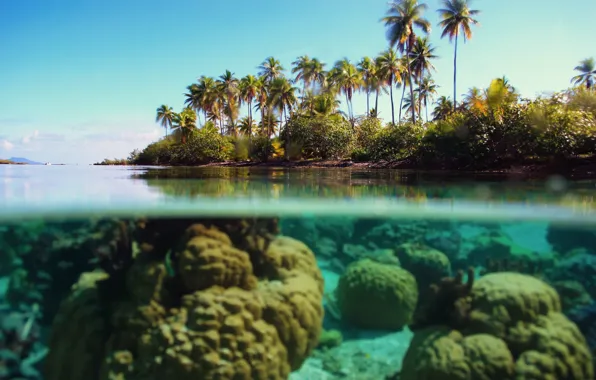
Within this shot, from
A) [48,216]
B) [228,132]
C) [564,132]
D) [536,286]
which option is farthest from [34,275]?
[228,132]

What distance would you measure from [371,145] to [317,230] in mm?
30870

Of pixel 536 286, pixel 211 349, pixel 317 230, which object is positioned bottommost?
pixel 211 349

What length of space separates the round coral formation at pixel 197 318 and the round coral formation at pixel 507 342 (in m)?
1.35

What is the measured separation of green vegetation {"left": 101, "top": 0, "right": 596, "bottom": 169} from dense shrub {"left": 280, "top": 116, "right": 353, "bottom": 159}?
104 mm

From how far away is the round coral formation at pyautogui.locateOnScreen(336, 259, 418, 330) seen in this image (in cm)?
573

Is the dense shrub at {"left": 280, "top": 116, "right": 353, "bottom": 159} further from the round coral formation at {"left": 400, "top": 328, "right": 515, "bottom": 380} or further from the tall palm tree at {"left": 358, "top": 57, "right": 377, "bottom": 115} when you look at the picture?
the round coral formation at {"left": 400, "top": 328, "right": 515, "bottom": 380}

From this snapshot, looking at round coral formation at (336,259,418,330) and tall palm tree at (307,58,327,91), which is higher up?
tall palm tree at (307,58,327,91)

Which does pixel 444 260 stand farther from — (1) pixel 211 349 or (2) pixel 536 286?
(1) pixel 211 349

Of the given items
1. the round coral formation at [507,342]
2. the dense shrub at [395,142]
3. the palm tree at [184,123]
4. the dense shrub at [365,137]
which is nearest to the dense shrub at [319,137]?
the dense shrub at [365,137]

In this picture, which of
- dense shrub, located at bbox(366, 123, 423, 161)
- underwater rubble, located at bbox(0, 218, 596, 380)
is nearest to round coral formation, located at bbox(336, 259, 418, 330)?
underwater rubble, located at bbox(0, 218, 596, 380)

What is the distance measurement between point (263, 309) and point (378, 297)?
1816 mm

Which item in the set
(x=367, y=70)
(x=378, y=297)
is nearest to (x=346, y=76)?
(x=367, y=70)

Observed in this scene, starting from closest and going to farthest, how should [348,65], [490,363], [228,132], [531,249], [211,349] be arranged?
[211,349] → [490,363] → [531,249] → [348,65] → [228,132]

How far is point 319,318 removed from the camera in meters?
5.02
